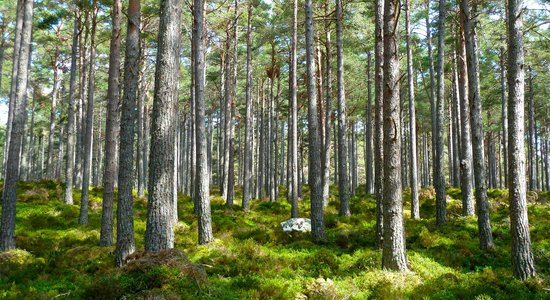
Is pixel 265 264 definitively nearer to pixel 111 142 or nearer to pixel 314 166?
pixel 314 166

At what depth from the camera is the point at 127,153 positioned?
Answer: 31.0ft

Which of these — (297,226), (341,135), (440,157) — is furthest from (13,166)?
(440,157)

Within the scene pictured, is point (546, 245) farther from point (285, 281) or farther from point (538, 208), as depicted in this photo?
point (285, 281)

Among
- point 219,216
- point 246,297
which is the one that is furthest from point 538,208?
point 246,297

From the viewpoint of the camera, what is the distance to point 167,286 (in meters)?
5.59

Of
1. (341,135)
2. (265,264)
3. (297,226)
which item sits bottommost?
(265,264)

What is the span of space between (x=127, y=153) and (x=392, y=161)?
256 inches

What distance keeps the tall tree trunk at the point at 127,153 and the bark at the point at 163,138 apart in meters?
2.50

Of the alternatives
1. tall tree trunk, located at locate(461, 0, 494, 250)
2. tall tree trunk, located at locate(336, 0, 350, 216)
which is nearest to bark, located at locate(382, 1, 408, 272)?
tall tree trunk, located at locate(461, 0, 494, 250)

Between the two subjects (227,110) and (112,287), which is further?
(227,110)

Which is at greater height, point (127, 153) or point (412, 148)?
point (412, 148)

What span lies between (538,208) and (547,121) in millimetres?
25907

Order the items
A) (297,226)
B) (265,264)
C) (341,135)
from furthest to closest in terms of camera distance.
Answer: (341,135), (297,226), (265,264)

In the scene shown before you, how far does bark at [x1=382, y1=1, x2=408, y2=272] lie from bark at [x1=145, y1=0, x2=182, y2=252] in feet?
14.5
